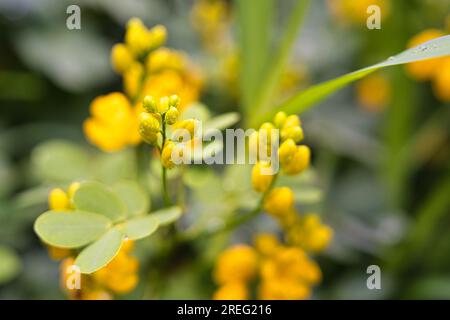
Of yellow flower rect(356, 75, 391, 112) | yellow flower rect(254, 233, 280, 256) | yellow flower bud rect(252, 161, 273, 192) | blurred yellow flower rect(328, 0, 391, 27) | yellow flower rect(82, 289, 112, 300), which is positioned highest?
blurred yellow flower rect(328, 0, 391, 27)

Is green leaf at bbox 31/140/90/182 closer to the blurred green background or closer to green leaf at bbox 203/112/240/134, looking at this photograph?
the blurred green background

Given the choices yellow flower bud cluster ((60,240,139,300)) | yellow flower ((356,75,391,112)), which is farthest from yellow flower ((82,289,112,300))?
yellow flower ((356,75,391,112))

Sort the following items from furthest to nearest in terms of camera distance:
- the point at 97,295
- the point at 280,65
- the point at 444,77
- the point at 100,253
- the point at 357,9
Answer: the point at 357,9, the point at 444,77, the point at 280,65, the point at 97,295, the point at 100,253

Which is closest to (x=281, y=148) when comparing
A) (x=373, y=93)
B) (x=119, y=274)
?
(x=119, y=274)

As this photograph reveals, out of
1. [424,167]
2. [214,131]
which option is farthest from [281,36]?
[214,131]

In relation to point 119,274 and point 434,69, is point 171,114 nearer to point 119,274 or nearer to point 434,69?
point 119,274

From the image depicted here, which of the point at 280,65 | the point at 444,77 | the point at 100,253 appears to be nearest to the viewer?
the point at 100,253

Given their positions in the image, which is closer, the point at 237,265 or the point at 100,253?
the point at 100,253
